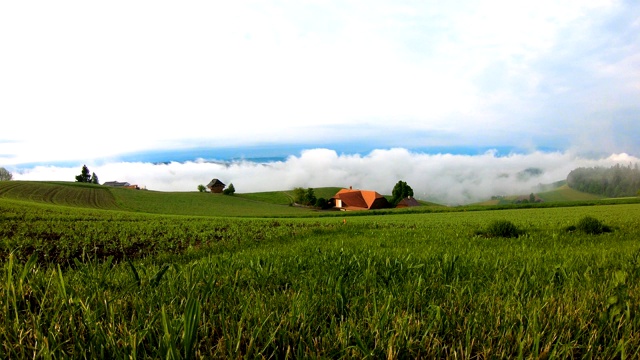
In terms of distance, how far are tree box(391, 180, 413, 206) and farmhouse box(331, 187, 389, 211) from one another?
4.55m

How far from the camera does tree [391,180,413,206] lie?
11088cm

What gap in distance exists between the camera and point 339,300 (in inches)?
86.7

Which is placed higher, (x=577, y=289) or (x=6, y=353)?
(x=6, y=353)

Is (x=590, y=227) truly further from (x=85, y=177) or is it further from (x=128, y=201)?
(x=85, y=177)

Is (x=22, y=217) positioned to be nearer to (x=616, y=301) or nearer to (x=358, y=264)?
Answer: (x=358, y=264)

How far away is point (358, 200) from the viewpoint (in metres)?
110

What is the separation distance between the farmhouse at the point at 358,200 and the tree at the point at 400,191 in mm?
4548

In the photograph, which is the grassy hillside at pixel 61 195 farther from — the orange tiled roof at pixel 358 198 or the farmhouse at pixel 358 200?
the orange tiled roof at pixel 358 198

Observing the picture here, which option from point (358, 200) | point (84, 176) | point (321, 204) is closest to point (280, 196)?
point (321, 204)

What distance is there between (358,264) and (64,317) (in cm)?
264

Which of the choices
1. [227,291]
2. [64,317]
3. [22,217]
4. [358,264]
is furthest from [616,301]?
[22,217]

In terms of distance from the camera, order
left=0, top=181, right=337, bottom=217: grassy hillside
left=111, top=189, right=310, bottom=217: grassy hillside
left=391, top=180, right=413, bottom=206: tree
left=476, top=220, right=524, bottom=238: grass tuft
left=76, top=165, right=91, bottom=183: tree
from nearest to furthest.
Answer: left=476, top=220, right=524, bottom=238: grass tuft
left=0, top=181, right=337, bottom=217: grassy hillside
left=111, top=189, right=310, bottom=217: grassy hillside
left=391, top=180, right=413, bottom=206: tree
left=76, top=165, right=91, bottom=183: tree

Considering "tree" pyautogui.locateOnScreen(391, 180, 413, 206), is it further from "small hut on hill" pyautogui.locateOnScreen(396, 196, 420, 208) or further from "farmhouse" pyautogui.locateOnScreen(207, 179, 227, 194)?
"farmhouse" pyautogui.locateOnScreen(207, 179, 227, 194)

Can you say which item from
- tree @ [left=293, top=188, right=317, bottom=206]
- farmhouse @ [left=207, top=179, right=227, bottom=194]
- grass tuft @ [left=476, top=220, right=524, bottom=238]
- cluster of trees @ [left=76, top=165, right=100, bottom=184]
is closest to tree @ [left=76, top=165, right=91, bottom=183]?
cluster of trees @ [left=76, top=165, right=100, bottom=184]
